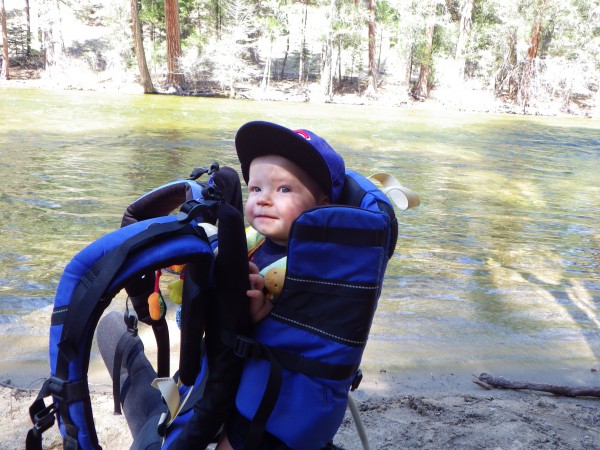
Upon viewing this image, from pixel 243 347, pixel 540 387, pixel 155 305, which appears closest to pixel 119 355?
pixel 155 305

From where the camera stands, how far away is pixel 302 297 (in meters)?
1.65

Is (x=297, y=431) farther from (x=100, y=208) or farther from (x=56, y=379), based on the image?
(x=100, y=208)

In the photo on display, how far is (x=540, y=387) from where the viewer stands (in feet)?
10.9

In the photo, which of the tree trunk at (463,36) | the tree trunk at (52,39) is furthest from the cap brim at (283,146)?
the tree trunk at (463,36)

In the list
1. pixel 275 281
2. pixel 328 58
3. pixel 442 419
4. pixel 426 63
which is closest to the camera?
pixel 275 281

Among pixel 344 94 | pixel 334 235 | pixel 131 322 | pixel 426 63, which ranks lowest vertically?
pixel 344 94

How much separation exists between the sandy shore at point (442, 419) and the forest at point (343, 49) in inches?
1123

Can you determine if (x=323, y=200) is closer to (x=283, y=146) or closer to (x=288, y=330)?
(x=283, y=146)

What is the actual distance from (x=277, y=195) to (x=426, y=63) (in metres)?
34.6

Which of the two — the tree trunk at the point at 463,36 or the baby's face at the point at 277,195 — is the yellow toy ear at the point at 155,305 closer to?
the baby's face at the point at 277,195

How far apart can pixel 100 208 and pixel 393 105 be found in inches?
1055

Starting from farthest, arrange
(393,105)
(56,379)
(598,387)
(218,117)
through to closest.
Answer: (393,105)
(218,117)
(598,387)
(56,379)

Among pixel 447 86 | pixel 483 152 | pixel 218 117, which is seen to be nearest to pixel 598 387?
pixel 483 152

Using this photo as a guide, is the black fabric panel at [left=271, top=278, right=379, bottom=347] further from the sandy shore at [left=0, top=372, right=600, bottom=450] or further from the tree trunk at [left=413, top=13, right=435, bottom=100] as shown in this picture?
the tree trunk at [left=413, top=13, right=435, bottom=100]
